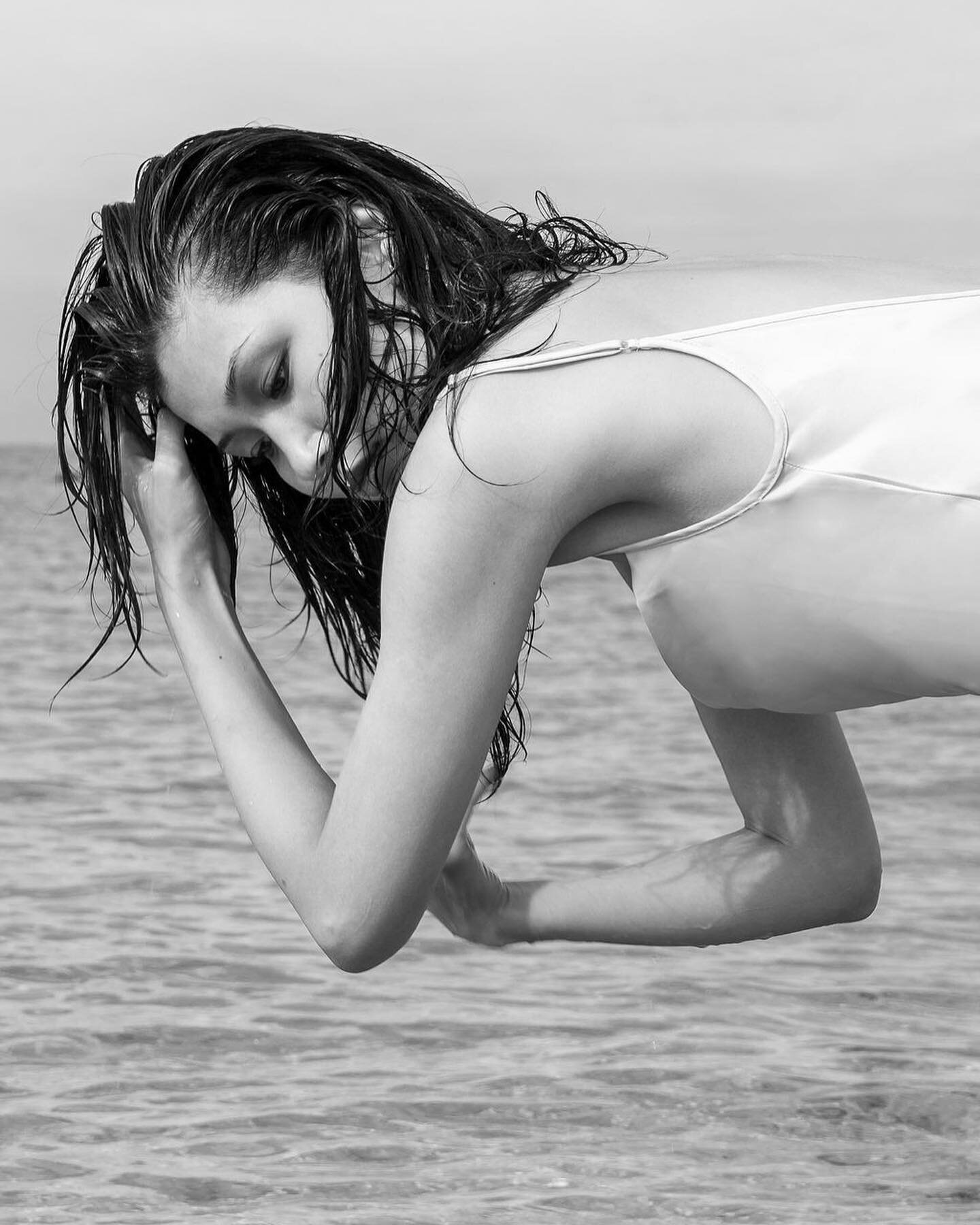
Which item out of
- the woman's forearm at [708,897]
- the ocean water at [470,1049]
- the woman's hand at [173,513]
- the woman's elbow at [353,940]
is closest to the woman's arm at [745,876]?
the woman's forearm at [708,897]

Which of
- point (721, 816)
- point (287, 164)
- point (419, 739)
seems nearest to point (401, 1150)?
point (419, 739)

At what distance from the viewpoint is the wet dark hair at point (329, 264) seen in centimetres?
218

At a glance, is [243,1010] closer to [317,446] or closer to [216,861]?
[216,861]

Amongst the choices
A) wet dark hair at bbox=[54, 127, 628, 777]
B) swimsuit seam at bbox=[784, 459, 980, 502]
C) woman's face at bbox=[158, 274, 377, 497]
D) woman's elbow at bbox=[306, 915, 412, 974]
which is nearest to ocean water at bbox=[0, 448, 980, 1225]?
woman's elbow at bbox=[306, 915, 412, 974]

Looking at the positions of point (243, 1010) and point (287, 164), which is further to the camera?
point (243, 1010)

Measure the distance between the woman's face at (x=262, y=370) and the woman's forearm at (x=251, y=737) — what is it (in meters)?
0.28

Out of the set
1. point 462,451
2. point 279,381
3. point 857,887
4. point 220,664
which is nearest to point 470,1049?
point 857,887

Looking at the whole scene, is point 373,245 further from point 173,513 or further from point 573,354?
point 173,513

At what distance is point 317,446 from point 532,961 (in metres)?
3.66

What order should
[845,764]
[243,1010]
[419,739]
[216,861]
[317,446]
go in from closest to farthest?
1. [419,739]
2. [317,446]
3. [845,764]
4. [243,1010]
5. [216,861]

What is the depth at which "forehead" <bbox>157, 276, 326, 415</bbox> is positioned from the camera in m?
2.19

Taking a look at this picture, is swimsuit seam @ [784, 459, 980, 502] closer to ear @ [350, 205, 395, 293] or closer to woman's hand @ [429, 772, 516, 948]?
ear @ [350, 205, 395, 293]

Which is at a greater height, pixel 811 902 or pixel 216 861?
pixel 811 902

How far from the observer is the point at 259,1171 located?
4.02 m
